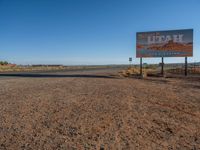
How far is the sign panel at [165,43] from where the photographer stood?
28.4m

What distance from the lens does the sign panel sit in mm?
28391

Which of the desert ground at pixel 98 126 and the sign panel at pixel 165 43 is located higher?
the sign panel at pixel 165 43

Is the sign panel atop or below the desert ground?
atop

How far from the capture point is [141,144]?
5.05 meters

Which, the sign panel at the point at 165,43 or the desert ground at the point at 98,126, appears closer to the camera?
the desert ground at the point at 98,126

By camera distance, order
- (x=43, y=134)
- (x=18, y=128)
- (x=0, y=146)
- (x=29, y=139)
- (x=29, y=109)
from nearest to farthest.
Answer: (x=0, y=146) → (x=29, y=139) → (x=43, y=134) → (x=18, y=128) → (x=29, y=109)

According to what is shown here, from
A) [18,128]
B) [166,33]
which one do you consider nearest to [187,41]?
[166,33]

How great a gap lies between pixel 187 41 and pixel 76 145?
26.9 meters

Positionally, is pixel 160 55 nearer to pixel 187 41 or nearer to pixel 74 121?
pixel 187 41

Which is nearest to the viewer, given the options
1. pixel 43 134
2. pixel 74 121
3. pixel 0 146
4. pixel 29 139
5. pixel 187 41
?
pixel 0 146

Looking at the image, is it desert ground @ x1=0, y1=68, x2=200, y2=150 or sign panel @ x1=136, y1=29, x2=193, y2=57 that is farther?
sign panel @ x1=136, y1=29, x2=193, y2=57

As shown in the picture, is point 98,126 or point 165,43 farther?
point 165,43

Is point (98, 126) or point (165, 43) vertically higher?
point (165, 43)

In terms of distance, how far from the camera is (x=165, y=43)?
29.0 meters
